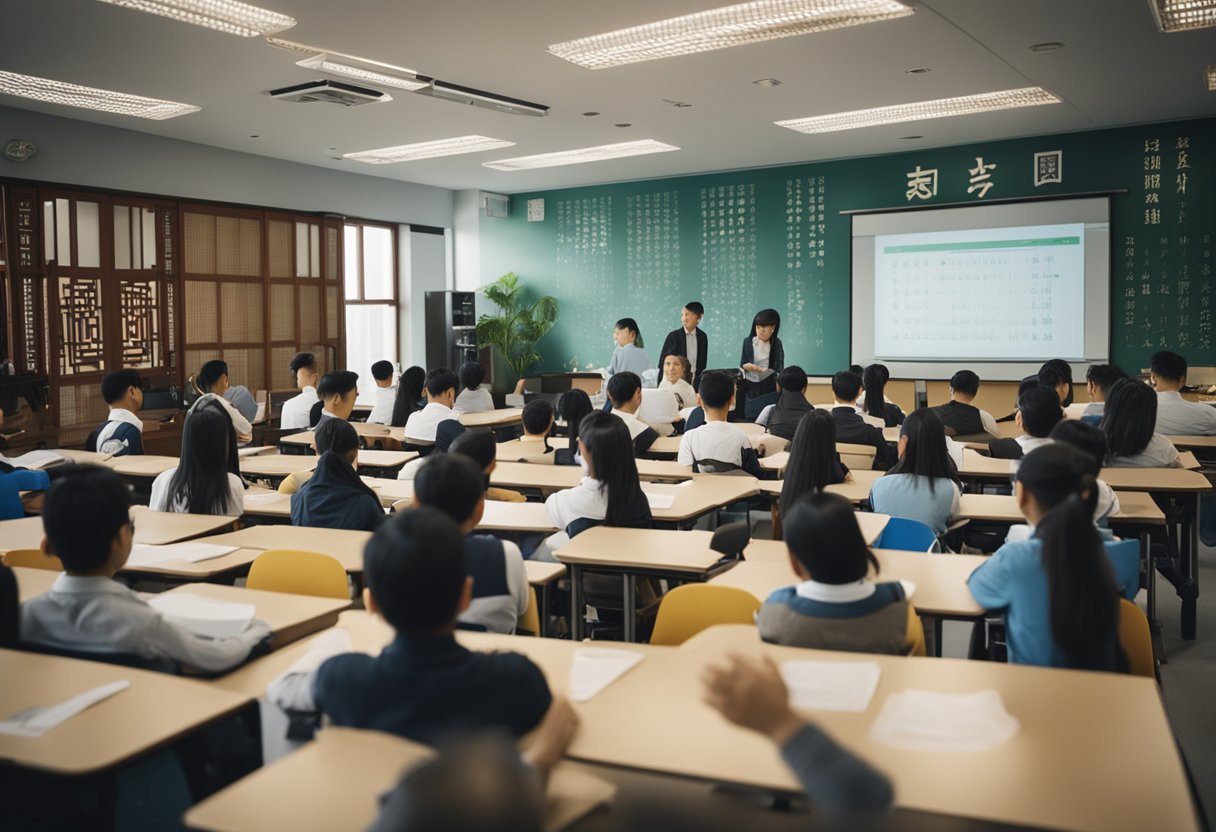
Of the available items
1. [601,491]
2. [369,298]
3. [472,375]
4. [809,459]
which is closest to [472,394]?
[472,375]

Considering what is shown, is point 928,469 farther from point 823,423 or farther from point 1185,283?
point 1185,283

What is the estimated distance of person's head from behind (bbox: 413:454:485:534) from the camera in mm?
2629

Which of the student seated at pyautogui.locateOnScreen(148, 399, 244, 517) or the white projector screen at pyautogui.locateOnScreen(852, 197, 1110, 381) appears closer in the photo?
the student seated at pyautogui.locateOnScreen(148, 399, 244, 517)

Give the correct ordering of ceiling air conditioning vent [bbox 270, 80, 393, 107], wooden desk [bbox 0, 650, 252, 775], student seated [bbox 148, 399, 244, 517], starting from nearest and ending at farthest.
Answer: wooden desk [bbox 0, 650, 252, 775] < student seated [bbox 148, 399, 244, 517] < ceiling air conditioning vent [bbox 270, 80, 393, 107]

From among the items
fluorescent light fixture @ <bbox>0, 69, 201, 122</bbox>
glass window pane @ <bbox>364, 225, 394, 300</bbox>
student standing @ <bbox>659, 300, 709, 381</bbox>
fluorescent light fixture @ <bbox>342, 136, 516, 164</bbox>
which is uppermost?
fluorescent light fixture @ <bbox>342, 136, 516, 164</bbox>

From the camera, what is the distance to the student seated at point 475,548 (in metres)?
2.63

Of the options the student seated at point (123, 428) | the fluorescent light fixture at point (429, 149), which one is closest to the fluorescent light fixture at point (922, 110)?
the fluorescent light fixture at point (429, 149)

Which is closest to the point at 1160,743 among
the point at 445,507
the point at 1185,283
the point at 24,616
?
the point at 445,507

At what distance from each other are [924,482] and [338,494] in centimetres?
234

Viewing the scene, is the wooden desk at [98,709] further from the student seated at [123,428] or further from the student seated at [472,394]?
the student seated at [472,394]

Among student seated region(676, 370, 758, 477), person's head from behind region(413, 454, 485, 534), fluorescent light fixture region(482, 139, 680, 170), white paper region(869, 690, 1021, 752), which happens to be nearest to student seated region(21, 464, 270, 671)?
person's head from behind region(413, 454, 485, 534)

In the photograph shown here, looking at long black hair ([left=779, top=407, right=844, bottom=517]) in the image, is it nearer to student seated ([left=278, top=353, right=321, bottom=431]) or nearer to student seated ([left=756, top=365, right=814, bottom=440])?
student seated ([left=756, top=365, right=814, bottom=440])

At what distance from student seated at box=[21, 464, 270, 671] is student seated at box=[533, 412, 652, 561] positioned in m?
1.62

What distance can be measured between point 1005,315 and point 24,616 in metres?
8.84
